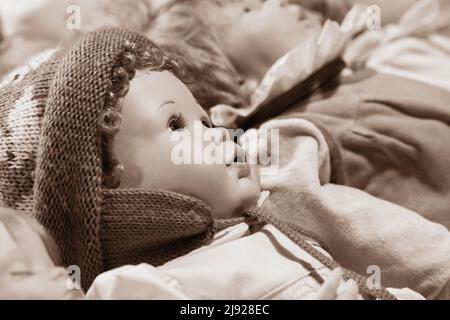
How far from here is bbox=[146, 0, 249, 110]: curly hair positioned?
1.13 meters

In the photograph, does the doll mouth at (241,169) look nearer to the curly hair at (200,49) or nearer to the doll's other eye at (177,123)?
the doll's other eye at (177,123)

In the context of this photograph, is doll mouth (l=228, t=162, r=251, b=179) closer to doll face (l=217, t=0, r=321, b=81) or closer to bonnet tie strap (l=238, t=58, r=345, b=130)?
bonnet tie strap (l=238, t=58, r=345, b=130)

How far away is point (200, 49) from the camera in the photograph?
45.8 inches

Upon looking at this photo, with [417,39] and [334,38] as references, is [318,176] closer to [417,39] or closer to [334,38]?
[334,38]

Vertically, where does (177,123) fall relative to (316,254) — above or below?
above

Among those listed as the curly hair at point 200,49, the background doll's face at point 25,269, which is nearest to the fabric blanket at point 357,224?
the curly hair at point 200,49

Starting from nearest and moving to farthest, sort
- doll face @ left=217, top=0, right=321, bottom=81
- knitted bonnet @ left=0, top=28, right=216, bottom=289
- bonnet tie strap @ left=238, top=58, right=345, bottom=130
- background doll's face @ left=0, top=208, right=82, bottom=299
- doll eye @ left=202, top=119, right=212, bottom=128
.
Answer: background doll's face @ left=0, top=208, right=82, bottom=299, knitted bonnet @ left=0, top=28, right=216, bottom=289, doll eye @ left=202, top=119, right=212, bottom=128, bonnet tie strap @ left=238, top=58, right=345, bottom=130, doll face @ left=217, top=0, right=321, bottom=81

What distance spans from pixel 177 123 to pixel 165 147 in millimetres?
47

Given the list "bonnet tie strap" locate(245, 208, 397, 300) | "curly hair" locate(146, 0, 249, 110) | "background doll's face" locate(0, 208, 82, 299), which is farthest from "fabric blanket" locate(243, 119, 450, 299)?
"background doll's face" locate(0, 208, 82, 299)

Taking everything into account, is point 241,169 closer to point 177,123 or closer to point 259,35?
point 177,123

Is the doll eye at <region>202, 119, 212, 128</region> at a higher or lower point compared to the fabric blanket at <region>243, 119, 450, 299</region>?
higher

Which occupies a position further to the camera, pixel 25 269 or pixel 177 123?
pixel 177 123

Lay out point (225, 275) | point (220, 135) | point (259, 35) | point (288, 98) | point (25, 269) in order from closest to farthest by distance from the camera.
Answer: point (25, 269), point (225, 275), point (220, 135), point (288, 98), point (259, 35)

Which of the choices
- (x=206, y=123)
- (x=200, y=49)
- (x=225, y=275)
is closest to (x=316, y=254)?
(x=225, y=275)
